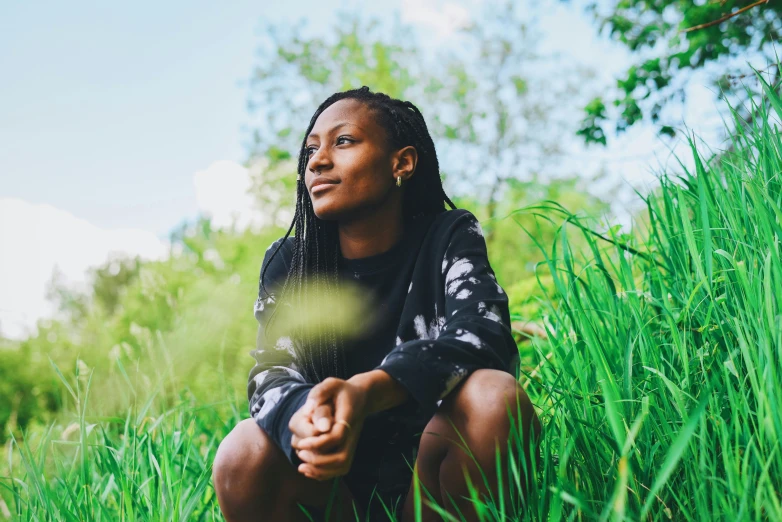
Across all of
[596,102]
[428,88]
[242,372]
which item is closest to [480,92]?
[428,88]

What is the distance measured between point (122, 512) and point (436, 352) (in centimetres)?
93

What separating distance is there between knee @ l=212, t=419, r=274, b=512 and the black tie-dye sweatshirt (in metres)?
0.04

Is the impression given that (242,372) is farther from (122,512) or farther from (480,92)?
(480,92)

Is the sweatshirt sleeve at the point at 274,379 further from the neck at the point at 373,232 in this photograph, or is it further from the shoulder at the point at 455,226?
the shoulder at the point at 455,226

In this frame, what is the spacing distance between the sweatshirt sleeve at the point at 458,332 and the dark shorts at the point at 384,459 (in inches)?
8.7

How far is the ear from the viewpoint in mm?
1842

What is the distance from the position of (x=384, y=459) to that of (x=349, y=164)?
0.75 metres

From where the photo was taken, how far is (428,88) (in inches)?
674

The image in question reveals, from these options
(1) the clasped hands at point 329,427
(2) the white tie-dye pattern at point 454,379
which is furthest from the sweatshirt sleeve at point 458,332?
(1) the clasped hands at point 329,427

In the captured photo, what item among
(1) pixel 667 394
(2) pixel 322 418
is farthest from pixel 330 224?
(1) pixel 667 394

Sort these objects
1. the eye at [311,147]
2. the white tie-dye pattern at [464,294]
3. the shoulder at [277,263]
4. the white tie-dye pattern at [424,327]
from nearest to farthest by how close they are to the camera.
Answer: the white tie-dye pattern at [464,294]
the white tie-dye pattern at [424,327]
the eye at [311,147]
the shoulder at [277,263]

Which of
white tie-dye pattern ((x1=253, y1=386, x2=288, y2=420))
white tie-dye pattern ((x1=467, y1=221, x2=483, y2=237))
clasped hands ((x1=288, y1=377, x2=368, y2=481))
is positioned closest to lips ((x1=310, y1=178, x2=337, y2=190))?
white tie-dye pattern ((x1=467, y1=221, x2=483, y2=237))

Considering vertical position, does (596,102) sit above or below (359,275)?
above

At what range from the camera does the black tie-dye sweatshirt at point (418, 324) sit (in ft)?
4.46
